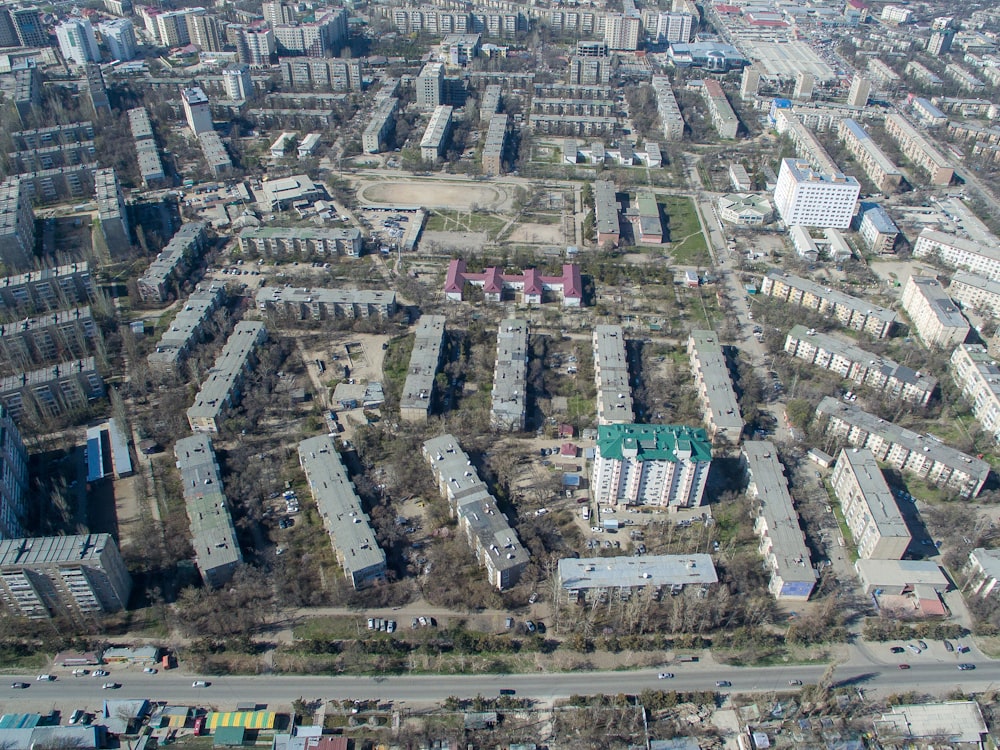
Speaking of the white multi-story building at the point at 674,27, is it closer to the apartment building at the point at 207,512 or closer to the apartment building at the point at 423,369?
the apartment building at the point at 423,369

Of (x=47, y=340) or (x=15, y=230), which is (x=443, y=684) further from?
(x=15, y=230)

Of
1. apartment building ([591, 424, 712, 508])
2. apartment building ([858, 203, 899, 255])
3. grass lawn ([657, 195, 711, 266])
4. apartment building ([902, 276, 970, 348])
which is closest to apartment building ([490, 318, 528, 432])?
apartment building ([591, 424, 712, 508])

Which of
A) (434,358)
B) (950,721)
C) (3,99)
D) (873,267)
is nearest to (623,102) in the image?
(873,267)

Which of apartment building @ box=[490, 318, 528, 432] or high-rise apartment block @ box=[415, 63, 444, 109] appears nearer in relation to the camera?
apartment building @ box=[490, 318, 528, 432]

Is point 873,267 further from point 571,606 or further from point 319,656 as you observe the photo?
point 319,656

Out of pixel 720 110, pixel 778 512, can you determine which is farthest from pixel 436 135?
pixel 778 512

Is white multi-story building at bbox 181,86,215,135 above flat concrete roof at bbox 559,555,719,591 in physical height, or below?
above

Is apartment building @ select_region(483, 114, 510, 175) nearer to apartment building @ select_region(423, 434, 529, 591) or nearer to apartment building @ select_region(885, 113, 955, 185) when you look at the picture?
apartment building @ select_region(423, 434, 529, 591)
